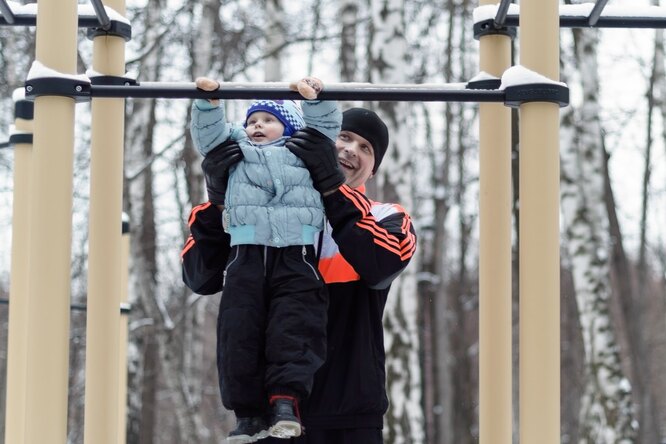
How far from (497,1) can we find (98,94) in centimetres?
130

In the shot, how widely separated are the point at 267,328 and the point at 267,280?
12 centimetres

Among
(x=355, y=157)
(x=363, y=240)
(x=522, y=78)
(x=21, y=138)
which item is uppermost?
(x=21, y=138)

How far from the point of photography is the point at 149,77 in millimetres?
12289

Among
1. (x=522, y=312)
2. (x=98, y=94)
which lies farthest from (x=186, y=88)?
(x=522, y=312)

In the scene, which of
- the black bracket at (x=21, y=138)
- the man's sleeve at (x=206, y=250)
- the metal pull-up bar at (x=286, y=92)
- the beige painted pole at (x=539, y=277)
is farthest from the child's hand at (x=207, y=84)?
the black bracket at (x=21, y=138)

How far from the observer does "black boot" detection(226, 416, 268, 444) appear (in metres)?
2.73

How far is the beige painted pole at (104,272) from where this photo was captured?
9.78 feet

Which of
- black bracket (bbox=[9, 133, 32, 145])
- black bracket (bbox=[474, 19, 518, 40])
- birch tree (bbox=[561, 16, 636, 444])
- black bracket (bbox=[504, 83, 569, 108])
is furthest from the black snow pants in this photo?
birch tree (bbox=[561, 16, 636, 444])

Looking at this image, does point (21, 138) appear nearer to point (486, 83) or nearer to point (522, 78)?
point (486, 83)

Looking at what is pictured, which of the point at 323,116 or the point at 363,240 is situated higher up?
the point at 323,116

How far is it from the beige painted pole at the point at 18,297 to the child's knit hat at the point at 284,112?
2044 mm

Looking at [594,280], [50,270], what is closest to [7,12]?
[50,270]

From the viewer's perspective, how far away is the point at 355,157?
10.4 ft

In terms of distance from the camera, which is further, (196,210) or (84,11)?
(84,11)
